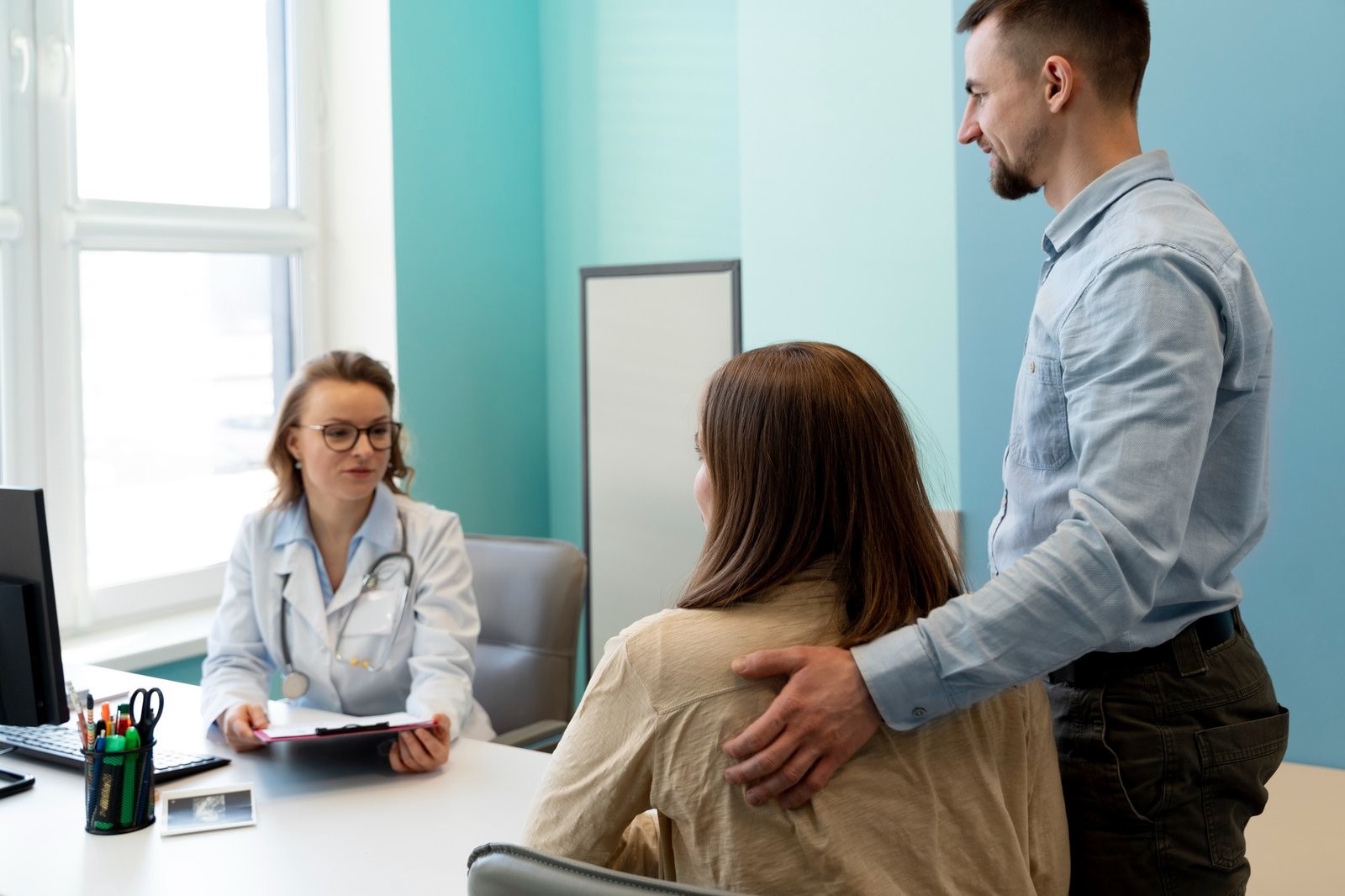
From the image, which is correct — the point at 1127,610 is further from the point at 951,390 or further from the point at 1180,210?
the point at 951,390

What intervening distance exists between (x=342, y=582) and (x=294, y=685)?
22 centimetres

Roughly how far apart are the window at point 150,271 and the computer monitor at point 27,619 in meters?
1.37

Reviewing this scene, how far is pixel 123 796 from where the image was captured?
1.61m

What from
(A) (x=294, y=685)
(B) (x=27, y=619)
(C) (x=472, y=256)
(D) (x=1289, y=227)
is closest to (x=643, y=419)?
(C) (x=472, y=256)

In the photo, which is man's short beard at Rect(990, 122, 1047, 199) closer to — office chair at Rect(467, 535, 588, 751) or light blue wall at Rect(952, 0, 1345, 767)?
light blue wall at Rect(952, 0, 1345, 767)

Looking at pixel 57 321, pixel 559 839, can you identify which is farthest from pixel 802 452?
pixel 57 321

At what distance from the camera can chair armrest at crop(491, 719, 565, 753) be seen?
226 cm

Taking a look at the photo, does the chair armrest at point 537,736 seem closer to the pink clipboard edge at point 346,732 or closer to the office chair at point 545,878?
the pink clipboard edge at point 346,732

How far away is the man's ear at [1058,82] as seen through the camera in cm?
145

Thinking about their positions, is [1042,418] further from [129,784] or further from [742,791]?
[129,784]

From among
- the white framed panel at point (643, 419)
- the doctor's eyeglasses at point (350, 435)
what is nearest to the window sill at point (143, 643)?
the doctor's eyeglasses at point (350, 435)

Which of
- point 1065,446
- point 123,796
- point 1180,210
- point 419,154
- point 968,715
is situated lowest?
point 123,796

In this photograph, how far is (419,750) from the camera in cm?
182

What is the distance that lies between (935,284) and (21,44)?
2.26 metres
